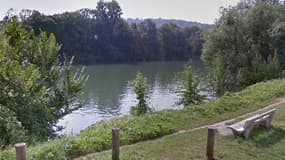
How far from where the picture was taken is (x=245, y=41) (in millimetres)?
23406

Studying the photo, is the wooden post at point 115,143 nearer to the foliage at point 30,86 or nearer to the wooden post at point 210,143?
the wooden post at point 210,143

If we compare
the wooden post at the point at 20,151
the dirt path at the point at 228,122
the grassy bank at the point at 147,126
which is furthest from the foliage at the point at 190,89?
the wooden post at the point at 20,151

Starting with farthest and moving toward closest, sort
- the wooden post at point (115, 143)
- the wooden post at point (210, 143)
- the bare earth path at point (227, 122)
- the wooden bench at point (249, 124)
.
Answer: the bare earth path at point (227, 122) < the wooden bench at point (249, 124) < the wooden post at point (210, 143) < the wooden post at point (115, 143)

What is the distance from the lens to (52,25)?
5459 cm

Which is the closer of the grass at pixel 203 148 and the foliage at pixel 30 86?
the grass at pixel 203 148

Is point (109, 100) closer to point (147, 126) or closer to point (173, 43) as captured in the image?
point (147, 126)

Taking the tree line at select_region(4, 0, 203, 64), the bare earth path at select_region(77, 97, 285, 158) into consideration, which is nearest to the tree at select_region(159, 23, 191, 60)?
the tree line at select_region(4, 0, 203, 64)

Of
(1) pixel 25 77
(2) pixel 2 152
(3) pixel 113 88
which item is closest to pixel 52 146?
(2) pixel 2 152

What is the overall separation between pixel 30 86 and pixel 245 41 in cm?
1766

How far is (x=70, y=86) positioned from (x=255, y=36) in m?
16.4

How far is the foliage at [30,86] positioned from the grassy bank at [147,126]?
1.69 m

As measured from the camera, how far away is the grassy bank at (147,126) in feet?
20.6

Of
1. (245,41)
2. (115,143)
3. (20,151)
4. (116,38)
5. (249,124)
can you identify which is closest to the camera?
(20,151)

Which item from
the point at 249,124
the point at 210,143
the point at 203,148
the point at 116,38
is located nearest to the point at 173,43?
the point at 116,38
